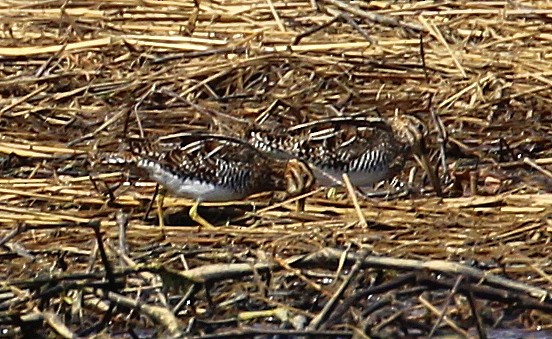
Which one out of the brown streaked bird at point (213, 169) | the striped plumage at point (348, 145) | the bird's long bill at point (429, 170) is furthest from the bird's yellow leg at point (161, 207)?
the bird's long bill at point (429, 170)

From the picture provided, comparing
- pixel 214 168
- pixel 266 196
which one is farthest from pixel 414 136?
pixel 214 168

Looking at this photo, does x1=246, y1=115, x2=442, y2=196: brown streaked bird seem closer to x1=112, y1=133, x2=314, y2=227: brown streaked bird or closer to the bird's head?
the bird's head

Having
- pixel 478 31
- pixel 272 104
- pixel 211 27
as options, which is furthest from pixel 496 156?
pixel 211 27

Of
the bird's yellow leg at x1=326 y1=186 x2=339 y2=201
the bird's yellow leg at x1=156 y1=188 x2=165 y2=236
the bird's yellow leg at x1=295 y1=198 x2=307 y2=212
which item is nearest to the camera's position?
the bird's yellow leg at x1=156 y1=188 x2=165 y2=236

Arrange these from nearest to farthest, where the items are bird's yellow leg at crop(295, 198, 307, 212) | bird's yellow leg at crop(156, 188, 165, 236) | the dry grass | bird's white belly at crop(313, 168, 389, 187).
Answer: the dry grass
bird's yellow leg at crop(156, 188, 165, 236)
bird's yellow leg at crop(295, 198, 307, 212)
bird's white belly at crop(313, 168, 389, 187)

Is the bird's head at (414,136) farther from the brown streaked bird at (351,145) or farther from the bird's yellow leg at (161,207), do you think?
the bird's yellow leg at (161,207)

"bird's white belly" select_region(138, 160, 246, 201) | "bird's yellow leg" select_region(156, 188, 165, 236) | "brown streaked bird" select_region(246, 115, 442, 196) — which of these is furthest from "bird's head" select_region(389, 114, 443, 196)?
"bird's yellow leg" select_region(156, 188, 165, 236)

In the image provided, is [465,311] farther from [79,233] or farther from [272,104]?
[272,104]
